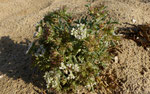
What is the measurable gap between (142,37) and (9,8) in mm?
4387

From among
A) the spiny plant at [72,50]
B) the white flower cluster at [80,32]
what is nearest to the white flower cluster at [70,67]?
the spiny plant at [72,50]

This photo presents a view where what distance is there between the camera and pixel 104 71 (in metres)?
2.57

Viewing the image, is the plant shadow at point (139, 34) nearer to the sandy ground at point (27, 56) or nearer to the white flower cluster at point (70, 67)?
the sandy ground at point (27, 56)

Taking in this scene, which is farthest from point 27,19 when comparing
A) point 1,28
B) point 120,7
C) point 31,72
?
point 120,7

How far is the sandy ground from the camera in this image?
2.52 m

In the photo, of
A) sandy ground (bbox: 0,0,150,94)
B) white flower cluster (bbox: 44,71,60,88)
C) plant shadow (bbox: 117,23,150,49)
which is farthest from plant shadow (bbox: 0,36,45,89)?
plant shadow (bbox: 117,23,150,49)

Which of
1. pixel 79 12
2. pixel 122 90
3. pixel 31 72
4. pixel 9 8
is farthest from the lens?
pixel 9 8

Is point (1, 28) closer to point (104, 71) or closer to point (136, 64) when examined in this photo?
point (104, 71)

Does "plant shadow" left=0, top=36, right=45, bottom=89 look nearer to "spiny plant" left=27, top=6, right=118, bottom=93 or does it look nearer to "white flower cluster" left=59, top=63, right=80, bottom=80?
"spiny plant" left=27, top=6, right=118, bottom=93

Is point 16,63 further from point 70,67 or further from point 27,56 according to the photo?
point 70,67

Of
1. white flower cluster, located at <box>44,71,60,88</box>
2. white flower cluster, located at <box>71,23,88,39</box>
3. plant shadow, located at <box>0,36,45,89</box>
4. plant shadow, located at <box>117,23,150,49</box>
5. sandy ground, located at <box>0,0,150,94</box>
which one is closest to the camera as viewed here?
white flower cluster, located at <box>71,23,88,39</box>

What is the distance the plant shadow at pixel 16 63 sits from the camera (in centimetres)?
274

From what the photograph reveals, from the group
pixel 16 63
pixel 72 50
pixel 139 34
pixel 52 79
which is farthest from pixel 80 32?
pixel 16 63

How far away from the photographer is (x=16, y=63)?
3.17m
